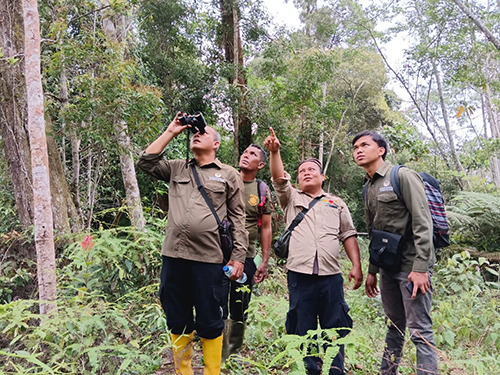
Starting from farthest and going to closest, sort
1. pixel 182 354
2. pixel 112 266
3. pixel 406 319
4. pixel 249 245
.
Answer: pixel 112 266 → pixel 249 245 → pixel 182 354 → pixel 406 319

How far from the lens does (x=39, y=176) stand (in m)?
3.21

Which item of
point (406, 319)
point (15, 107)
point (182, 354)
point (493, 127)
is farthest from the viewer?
point (493, 127)

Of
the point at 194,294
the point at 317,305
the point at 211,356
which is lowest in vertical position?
the point at 211,356

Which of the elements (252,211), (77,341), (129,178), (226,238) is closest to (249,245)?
(252,211)

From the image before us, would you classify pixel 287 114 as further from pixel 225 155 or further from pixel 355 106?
pixel 355 106

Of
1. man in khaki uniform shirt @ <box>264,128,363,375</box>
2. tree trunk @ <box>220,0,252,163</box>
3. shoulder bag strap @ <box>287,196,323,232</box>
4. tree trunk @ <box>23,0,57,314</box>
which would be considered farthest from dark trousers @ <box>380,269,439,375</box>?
tree trunk @ <box>220,0,252,163</box>

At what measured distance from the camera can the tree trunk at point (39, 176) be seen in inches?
125

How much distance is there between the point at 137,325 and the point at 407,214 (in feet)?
8.46

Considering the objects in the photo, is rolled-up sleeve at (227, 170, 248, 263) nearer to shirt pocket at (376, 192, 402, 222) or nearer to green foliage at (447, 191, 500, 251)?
shirt pocket at (376, 192, 402, 222)

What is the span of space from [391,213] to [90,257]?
2.85 meters

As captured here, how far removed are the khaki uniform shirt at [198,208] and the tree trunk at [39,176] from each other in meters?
1.30

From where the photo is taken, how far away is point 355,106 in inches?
603

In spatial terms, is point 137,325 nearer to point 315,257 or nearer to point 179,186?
point 179,186

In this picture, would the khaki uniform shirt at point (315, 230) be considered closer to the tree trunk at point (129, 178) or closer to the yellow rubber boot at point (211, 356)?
the yellow rubber boot at point (211, 356)
